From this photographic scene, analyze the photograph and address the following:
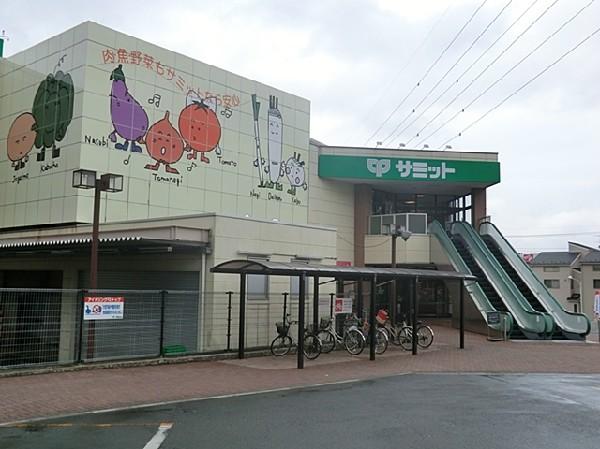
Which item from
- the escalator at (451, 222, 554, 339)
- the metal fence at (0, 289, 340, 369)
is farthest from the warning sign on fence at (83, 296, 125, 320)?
the escalator at (451, 222, 554, 339)

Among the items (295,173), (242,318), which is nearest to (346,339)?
(242,318)

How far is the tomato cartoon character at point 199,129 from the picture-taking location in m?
24.2

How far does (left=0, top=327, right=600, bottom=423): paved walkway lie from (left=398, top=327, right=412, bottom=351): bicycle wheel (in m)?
0.37

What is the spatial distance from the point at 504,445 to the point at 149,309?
34.0ft

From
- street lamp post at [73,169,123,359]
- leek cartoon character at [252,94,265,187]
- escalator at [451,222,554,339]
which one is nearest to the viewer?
street lamp post at [73,169,123,359]

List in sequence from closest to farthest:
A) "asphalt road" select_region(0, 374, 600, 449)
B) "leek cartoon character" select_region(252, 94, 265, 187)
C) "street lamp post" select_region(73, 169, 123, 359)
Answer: "asphalt road" select_region(0, 374, 600, 449) → "street lamp post" select_region(73, 169, 123, 359) → "leek cartoon character" select_region(252, 94, 265, 187)

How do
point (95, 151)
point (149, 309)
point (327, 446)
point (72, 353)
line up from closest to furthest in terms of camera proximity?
point (327, 446) < point (72, 353) < point (149, 309) < point (95, 151)

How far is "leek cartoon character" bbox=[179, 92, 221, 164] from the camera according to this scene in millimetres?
24266

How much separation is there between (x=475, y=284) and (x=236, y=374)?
48.8 feet

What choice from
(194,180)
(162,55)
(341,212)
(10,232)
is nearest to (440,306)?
(341,212)

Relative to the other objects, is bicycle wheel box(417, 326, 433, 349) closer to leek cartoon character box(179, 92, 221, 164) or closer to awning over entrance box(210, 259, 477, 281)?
awning over entrance box(210, 259, 477, 281)

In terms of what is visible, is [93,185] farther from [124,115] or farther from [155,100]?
[155,100]

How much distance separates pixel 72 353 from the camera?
14.4 meters

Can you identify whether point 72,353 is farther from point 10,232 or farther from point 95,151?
point 10,232
